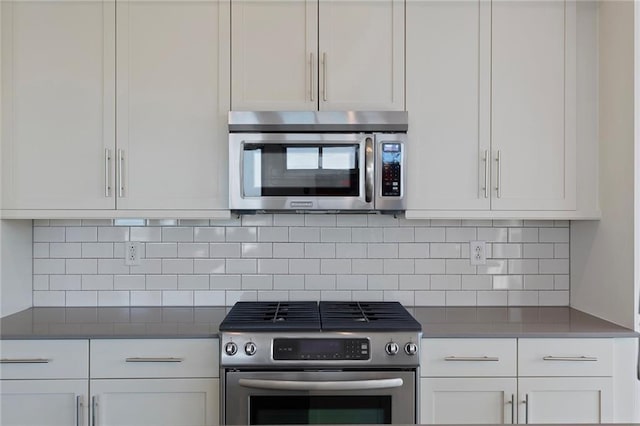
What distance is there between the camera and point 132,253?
259cm

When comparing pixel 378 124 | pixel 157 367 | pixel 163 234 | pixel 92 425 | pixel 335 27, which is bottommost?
pixel 92 425

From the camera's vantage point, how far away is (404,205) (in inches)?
89.3

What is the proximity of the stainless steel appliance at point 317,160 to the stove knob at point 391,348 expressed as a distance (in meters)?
0.60

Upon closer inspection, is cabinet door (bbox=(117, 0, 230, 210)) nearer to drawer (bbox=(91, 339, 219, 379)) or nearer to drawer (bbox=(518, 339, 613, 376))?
drawer (bbox=(91, 339, 219, 379))

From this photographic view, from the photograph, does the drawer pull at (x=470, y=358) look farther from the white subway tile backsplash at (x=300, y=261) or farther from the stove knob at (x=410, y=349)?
the white subway tile backsplash at (x=300, y=261)

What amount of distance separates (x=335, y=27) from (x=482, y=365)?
160cm

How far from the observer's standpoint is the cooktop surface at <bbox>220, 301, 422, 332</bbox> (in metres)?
2.00

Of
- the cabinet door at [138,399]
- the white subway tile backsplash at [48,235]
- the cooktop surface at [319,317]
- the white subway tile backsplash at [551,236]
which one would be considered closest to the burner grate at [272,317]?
the cooktop surface at [319,317]

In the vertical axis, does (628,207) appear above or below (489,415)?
above

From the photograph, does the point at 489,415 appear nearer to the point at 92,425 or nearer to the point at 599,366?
the point at 599,366

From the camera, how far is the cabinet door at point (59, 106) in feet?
7.50

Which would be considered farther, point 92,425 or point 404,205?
point 404,205

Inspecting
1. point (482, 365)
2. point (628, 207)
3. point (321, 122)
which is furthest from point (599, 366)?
point (321, 122)

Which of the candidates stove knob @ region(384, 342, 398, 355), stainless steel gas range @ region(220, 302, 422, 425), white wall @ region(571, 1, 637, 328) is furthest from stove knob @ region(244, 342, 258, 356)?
white wall @ region(571, 1, 637, 328)
